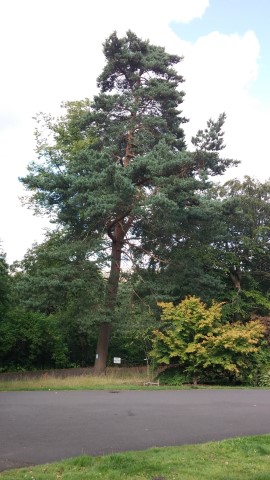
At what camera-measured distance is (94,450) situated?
21.6 feet

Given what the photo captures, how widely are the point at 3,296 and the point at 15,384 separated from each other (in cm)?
473

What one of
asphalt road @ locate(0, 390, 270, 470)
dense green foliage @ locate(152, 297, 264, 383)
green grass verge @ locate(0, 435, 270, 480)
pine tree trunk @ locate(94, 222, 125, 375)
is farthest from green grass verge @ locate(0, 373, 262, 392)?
green grass verge @ locate(0, 435, 270, 480)

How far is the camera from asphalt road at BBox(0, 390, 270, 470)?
6730 mm

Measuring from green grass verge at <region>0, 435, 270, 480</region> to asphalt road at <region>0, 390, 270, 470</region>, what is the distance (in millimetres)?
546

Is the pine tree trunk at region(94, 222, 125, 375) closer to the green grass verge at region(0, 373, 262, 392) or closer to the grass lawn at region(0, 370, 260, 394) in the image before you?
the grass lawn at region(0, 370, 260, 394)

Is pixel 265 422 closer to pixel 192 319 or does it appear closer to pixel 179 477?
pixel 179 477

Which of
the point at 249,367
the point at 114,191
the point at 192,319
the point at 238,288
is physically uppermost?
the point at 114,191

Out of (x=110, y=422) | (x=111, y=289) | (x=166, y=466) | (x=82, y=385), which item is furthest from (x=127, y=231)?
(x=166, y=466)

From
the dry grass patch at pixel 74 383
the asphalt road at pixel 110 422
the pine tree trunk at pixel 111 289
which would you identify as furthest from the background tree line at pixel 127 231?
the asphalt road at pixel 110 422

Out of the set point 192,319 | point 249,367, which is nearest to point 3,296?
point 192,319

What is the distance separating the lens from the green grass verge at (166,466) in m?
5.18

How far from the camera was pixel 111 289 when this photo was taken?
23.1m

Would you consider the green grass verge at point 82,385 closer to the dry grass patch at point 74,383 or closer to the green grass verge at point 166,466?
the dry grass patch at point 74,383

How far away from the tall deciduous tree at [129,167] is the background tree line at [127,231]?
0.20ft
